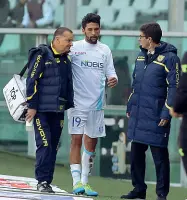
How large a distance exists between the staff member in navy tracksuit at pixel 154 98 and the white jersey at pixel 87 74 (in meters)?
0.41

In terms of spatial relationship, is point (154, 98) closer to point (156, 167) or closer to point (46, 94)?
point (156, 167)

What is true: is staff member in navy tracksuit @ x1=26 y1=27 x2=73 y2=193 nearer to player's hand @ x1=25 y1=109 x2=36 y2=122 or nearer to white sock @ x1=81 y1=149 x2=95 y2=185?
player's hand @ x1=25 y1=109 x2=36 y2=122

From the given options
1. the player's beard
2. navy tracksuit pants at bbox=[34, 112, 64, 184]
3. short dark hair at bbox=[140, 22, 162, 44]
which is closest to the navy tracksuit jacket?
navy tracksuit pants at bbox=[34, 112, 64, 184]

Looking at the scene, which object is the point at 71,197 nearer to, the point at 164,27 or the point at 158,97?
the point at 158,97

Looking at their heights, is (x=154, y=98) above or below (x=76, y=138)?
above

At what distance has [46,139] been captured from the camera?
904 cm

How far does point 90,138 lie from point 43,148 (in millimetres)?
794

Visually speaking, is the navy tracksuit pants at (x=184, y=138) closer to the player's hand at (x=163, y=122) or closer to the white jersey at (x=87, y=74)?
the player's hand at (x=163, y=122)

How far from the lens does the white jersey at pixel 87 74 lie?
31.3ft

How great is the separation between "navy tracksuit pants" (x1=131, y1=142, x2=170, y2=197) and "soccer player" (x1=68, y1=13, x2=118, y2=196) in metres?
0.47

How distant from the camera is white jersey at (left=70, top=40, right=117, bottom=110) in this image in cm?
953

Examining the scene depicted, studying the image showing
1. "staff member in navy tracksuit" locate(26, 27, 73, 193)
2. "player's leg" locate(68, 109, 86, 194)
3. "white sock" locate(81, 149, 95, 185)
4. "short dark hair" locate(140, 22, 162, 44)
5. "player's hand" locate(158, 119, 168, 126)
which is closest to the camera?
"staff member in navy tracksuit" locate(26, 27, 73, 193)

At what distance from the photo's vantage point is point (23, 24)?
42.6 feet

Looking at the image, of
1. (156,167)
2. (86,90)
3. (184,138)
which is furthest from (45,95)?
(184,138)
